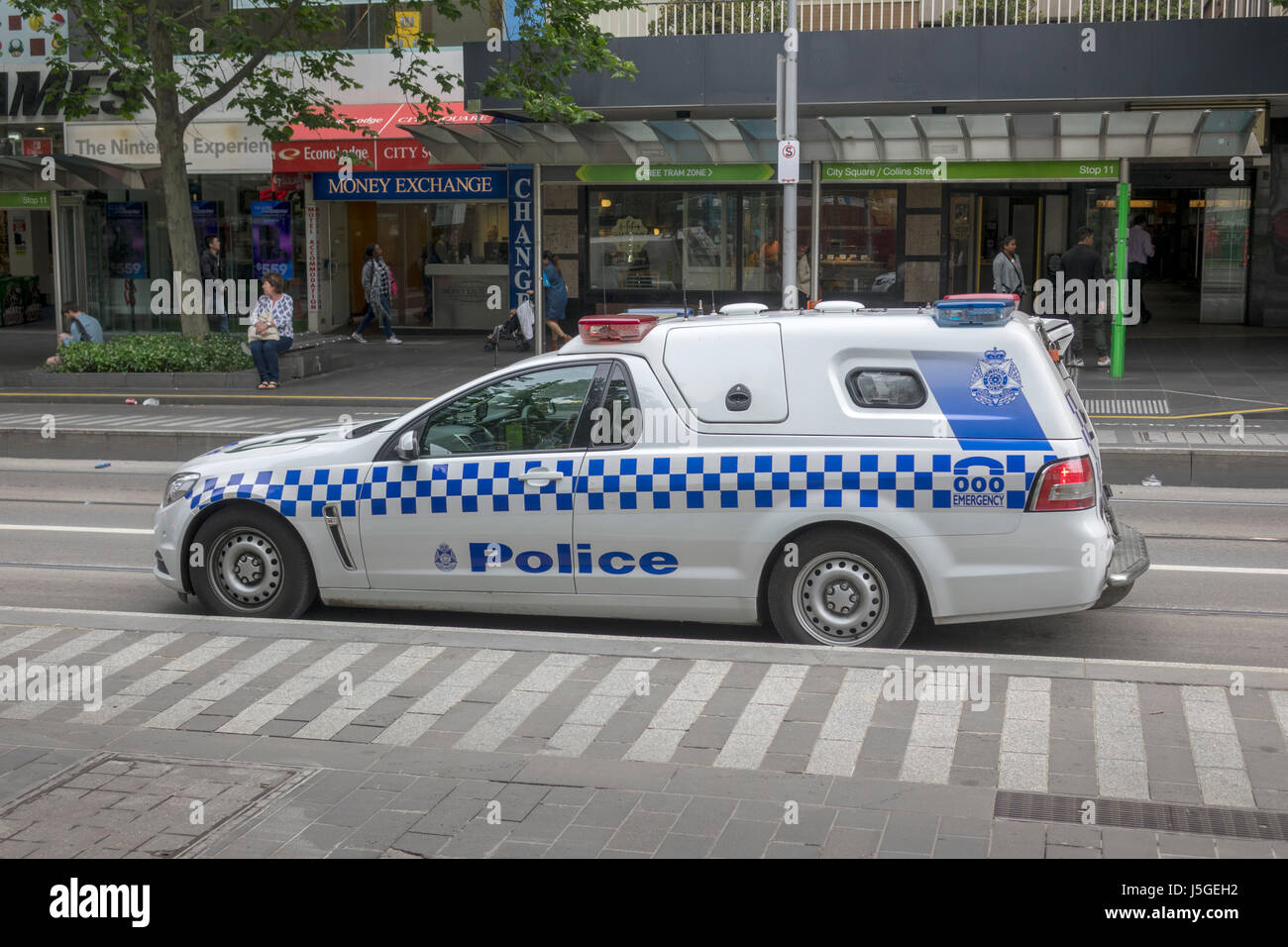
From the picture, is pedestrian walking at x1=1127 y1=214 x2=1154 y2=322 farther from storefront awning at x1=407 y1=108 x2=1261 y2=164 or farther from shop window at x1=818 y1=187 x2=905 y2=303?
storefront awning at x1=407 y1=108 x2=1261 y2=164

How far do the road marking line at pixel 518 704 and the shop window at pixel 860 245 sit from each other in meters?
18.2

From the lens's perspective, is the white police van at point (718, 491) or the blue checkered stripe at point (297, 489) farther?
the blue checkered stripe at point (297, 489)

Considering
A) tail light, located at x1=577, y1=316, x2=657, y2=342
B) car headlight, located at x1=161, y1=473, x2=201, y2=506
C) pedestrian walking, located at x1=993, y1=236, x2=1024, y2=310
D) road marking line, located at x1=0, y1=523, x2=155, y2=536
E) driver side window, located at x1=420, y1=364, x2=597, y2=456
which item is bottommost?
road marking line, located at x1=0, y1=523, x2=155, y2=536

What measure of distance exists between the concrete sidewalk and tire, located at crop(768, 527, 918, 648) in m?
0.35

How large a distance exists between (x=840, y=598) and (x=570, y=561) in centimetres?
137

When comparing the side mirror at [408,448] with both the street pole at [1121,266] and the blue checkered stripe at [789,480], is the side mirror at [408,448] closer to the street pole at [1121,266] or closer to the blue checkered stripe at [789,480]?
the blue checkered stripe at [789,480]

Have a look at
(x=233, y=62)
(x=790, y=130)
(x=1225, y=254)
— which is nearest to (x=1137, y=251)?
(x=1225, y=254)

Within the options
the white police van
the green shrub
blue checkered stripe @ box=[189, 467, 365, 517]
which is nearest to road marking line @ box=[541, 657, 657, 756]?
the white police van

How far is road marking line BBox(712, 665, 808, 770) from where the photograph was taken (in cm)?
523

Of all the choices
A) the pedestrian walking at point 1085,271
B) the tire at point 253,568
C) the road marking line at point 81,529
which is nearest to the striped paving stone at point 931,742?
the tire at point 253,568

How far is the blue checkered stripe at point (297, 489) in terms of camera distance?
24.1 ft

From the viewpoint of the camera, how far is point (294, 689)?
6.07 m
